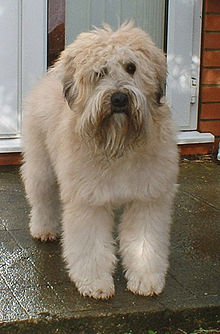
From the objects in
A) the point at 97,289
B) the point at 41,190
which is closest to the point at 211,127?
the point at 41,190

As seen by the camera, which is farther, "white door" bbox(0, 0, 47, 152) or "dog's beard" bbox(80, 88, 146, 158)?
"white door" bbox(0, 0, 47, 152)

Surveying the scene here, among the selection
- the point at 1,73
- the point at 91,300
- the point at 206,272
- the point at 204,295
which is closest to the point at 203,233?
the point at 206,272

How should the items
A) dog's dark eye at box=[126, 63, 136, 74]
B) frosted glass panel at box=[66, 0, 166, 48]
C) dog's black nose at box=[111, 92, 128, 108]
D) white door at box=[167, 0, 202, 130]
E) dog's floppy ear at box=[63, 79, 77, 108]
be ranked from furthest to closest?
1. white door at box=[167, 0, 202, 130]
2. frosted glass panel at box=[66, 0, 166, 48]
3. dog's floppy ear at box=[63, 79, 77, 108]
4. dog's dark eye at box=[126, 63, 136, 74]
5. dog's black nose at box=[111, 92, 128, 108]

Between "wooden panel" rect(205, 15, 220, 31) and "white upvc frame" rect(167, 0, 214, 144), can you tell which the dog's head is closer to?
"white upvc frame" rect(167, 0, 214, 144)

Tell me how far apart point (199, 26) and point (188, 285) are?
144 inches

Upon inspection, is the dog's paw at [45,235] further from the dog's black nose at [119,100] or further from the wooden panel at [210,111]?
the wooden panel at [210,111]

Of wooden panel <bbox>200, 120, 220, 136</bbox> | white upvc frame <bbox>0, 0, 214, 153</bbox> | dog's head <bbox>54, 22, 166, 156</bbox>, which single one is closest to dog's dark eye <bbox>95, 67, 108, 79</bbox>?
dog's head <bbox>54, 22, 166, 156</bbox>

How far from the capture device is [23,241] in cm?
498

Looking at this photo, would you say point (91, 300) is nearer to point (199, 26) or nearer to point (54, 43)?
point (54, 43)

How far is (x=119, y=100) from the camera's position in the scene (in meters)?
3.68

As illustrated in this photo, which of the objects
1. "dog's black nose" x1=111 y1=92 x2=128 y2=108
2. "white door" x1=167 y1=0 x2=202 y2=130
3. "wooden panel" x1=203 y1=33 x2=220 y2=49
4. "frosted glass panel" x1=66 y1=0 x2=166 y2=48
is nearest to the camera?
"dog's black nose" x1=111 y1=92 x2=128 y2=108

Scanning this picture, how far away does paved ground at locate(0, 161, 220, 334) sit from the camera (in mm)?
3859

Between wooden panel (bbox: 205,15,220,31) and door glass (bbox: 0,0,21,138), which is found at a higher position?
wooden panel (bbox: 205,15,220,31)

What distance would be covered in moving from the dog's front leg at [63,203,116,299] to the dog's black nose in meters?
0.66
